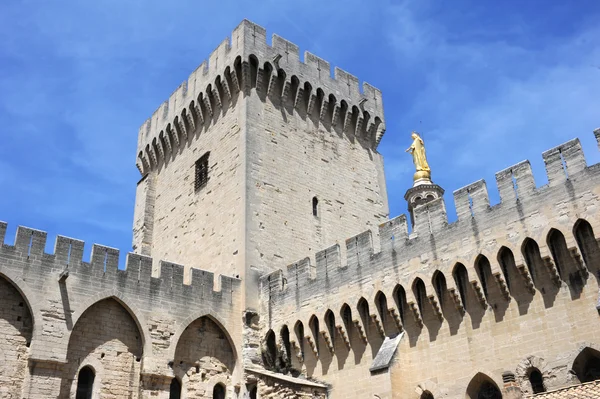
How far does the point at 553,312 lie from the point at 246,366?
25.6ft

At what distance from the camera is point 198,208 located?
20.3 m

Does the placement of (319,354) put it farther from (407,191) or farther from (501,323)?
(407,191)

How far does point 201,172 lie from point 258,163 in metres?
2.85

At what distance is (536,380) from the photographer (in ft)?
38.7

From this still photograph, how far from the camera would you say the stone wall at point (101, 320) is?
44.6ft

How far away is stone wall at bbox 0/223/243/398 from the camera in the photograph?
13.6 metres

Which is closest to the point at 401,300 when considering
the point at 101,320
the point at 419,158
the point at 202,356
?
the point at 202,356

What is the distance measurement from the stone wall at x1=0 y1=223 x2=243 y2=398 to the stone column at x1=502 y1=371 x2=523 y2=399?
703 cm

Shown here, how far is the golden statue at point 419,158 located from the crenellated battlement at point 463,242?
882 centimetres

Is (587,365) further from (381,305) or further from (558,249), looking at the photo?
(381,305)

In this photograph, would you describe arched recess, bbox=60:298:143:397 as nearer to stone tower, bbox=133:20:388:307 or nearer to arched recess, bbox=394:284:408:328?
stone tower, bbox=133:20:388:307

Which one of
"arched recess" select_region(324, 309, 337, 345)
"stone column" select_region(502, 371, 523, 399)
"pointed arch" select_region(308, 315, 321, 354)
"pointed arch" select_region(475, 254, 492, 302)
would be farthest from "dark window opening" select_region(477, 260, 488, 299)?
"pointed arch" select_region(308, 315, 321, 354)

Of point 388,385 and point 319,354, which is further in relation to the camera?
point 319,354

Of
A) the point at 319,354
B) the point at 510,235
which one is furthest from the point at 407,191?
the point at 510,235
